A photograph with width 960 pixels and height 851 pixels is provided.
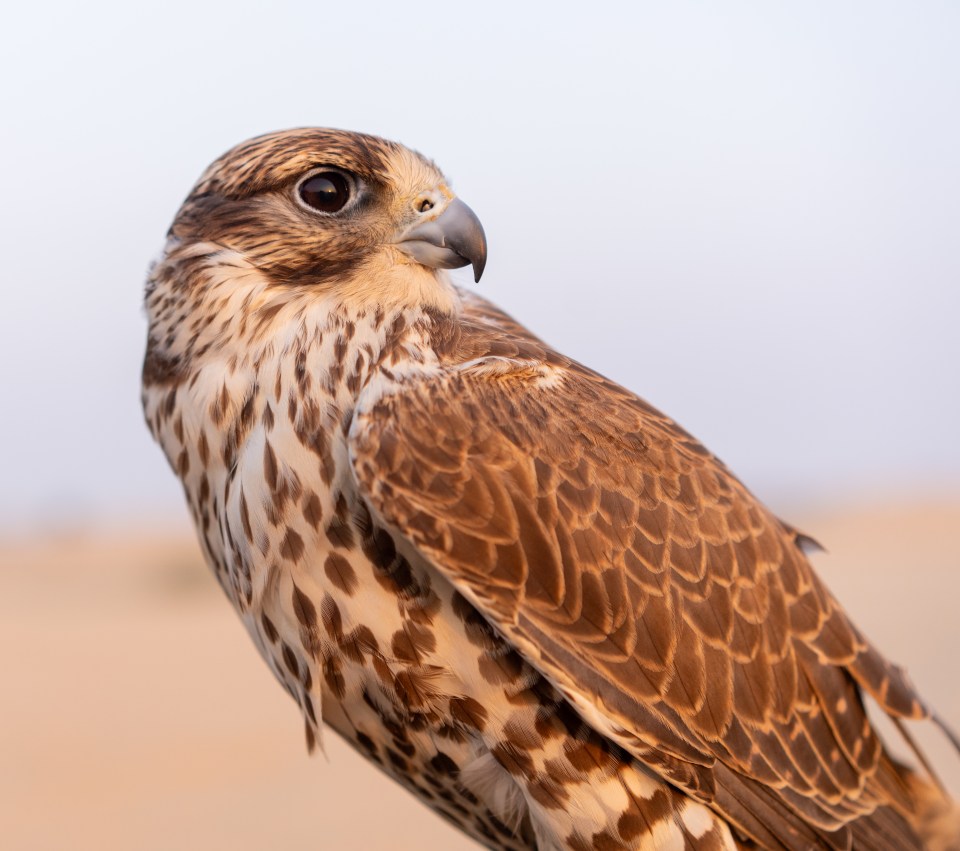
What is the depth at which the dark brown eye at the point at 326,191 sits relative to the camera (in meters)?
2.67

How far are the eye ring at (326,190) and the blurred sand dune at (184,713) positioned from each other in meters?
4.98

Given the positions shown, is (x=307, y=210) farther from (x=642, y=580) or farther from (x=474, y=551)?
(x=642, y=580)

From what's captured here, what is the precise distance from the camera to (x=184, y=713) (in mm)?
10031

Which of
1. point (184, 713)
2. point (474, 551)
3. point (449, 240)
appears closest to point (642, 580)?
point (474, 551)

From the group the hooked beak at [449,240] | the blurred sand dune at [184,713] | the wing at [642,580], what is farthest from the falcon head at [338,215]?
the blurred sand dune at [184,713]

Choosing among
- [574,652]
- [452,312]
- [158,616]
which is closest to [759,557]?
[574,652]

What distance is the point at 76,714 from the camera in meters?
9.95

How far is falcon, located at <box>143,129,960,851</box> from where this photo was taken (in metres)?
2.34

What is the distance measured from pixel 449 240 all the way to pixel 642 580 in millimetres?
863

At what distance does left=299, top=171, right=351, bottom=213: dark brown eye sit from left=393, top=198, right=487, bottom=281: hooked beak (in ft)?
0.53

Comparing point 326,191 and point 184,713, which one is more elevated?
point 326,191

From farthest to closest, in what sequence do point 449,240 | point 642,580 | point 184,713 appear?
point 184,713 → point 449,240 → point 642,580

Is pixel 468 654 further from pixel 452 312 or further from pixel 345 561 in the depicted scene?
pixel 452 312

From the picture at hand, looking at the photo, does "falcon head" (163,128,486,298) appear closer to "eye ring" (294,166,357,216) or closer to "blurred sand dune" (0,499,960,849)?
"eye ring" (294,166,357,216)
